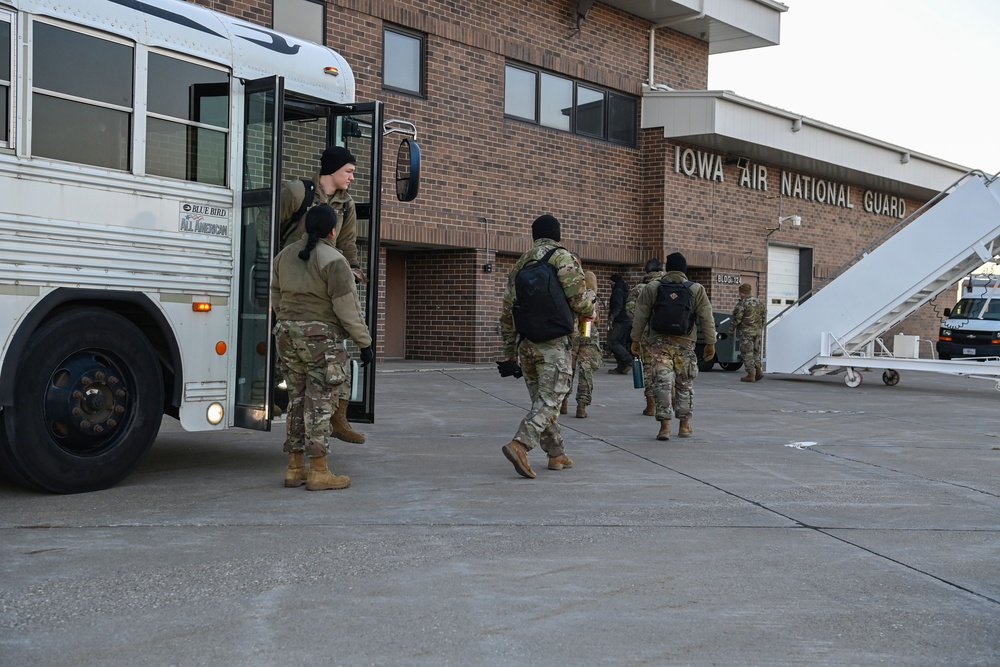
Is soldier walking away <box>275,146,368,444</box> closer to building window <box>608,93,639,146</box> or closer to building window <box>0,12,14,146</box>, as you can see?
building window <box>0,12,14,146</box>

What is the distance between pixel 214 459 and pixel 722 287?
17.4 meters

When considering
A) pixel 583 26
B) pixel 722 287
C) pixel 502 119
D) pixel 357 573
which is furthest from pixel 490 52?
pixel 357 573

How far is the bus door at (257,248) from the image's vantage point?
7055 millimetres

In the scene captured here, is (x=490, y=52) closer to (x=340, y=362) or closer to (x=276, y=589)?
(x=340, y=362)

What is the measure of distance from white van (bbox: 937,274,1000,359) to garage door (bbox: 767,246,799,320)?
3825 mm

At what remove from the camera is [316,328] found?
6.68 metres

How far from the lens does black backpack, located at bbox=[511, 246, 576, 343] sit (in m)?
7.46

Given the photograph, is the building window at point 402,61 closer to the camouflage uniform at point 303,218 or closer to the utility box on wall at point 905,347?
the utility box on wall at point 905,347

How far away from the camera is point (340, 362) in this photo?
675 centimetres

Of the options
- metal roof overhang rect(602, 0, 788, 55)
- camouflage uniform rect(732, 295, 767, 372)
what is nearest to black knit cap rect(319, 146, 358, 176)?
camouflage uniform rect(732, 295, 767, 372)

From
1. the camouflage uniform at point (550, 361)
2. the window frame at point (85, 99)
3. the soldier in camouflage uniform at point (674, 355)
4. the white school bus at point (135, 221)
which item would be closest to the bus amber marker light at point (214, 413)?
the white school bus at point (135, 221)

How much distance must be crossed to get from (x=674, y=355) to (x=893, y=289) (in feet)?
28.9

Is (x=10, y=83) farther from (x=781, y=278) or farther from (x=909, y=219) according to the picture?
(x=781, y=278)

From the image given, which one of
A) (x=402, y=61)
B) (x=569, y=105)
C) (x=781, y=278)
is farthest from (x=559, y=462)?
(x=781, y=278)
